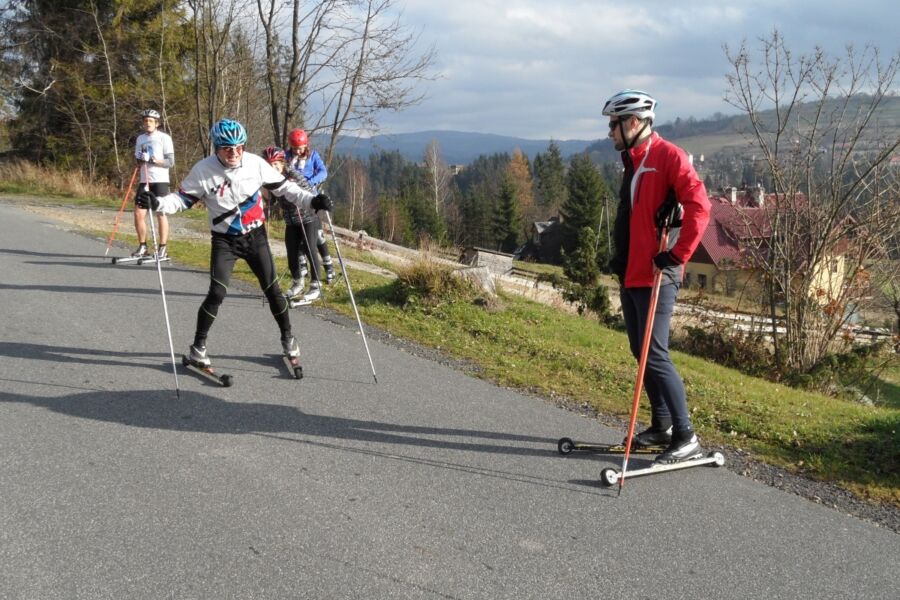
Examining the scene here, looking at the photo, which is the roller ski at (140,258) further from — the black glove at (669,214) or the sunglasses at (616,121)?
the black glove at (669,214)

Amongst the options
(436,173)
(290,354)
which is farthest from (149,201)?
(436,173)

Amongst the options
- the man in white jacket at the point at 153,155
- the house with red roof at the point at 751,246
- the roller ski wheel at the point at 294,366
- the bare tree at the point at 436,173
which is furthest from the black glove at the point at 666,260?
the bare tree at the point at 436,173

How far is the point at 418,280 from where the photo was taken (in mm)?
10086

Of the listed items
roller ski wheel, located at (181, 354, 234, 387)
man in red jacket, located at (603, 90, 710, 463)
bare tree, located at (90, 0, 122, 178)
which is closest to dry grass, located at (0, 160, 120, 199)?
bare tree, located at (90, 0, 122, 178)

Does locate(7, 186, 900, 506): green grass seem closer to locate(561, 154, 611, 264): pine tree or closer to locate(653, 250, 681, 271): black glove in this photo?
locate(653, 250, 681, 271): black glove

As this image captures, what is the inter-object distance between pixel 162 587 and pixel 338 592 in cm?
78

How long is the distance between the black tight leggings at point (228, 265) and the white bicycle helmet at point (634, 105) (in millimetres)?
3272

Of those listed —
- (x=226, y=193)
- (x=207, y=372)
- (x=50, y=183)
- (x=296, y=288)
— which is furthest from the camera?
(x=50, y=183)

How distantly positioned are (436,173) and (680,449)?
91441mm

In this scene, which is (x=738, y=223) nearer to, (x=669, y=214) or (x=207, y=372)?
(x=669, y=214)

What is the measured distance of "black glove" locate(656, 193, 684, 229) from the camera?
4789mm

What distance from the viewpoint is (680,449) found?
498cm

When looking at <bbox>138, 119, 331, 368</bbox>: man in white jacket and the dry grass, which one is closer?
<bbox>138, 119, 331, 368</bbox>: man in white jacket

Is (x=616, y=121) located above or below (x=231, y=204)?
above
